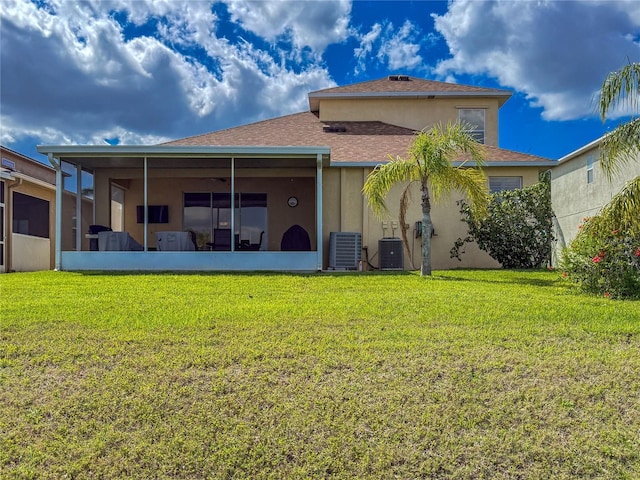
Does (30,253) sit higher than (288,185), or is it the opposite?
(288,185)

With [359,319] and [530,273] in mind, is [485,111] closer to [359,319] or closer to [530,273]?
[530,273]

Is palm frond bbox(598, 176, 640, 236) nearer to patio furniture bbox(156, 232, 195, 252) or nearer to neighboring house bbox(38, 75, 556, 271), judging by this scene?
neighboring house bbox(38, 75, 556, 271)

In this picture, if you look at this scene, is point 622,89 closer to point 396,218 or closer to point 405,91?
point 396,218

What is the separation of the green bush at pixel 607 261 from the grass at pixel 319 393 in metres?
1.45

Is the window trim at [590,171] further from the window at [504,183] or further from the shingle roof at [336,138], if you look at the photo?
the window at [504,183]

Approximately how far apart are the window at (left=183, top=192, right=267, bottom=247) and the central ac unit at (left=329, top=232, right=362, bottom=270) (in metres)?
3.87

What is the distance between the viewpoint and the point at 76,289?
779 cm

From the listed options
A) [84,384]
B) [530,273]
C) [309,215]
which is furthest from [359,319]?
[309,215]

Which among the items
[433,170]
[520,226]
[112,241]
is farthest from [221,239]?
[520,226]

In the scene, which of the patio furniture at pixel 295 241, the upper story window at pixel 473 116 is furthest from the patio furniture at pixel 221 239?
the upper story window at pixel 473 116

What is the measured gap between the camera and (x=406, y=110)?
57.0 ft

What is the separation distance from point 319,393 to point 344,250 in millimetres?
8853

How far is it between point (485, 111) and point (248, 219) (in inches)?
367

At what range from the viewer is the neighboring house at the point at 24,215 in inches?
508
